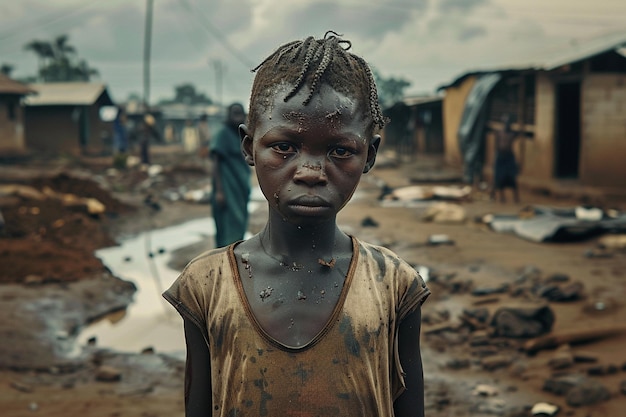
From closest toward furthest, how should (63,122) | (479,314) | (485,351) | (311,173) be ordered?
1. (311,173)
2. (485,351)
3. (479,314)
4. (63,122)

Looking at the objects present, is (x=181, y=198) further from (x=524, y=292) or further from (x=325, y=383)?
(x=325, y=383)

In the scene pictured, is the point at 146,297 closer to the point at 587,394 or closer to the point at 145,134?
the point at 587,394

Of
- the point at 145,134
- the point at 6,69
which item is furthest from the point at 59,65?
the point at 145,134

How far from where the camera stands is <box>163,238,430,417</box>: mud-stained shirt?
1.31 m

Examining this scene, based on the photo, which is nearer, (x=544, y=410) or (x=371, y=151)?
(x=371, y=151)

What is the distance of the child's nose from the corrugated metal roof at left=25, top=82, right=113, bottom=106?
2705cm

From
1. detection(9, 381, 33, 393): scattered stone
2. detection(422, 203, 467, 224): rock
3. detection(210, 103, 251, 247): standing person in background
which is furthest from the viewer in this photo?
detection(422, 203, 467, 224): rock

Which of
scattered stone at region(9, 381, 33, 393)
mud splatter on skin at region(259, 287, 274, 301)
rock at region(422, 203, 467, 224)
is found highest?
mud splatter on skin at region(259, 287, 274, 301)

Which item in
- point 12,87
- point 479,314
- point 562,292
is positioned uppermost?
point 12,87

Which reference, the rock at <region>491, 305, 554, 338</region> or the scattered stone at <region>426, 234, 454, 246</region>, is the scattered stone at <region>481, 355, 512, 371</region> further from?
the scattered stone at <region>426, 234, 454, 246</region>

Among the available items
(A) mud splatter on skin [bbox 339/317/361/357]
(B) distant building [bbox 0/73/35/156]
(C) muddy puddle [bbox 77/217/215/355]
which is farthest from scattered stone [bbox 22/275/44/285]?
(B) distant building [bbox 0/73/35/156]

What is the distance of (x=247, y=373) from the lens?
1323mm

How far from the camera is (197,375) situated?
1.43 meters

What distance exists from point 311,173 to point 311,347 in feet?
1.02
